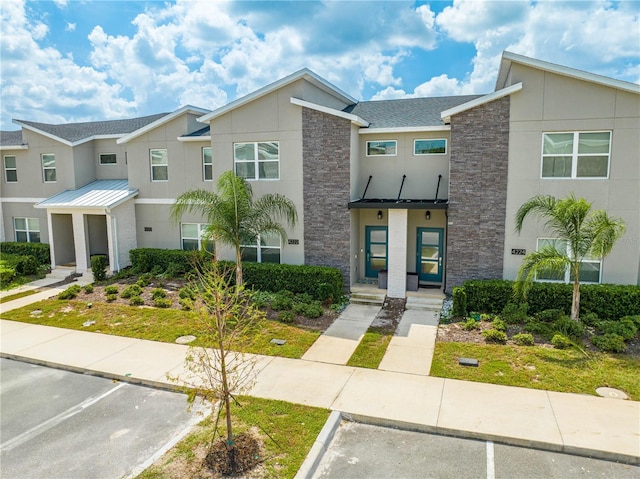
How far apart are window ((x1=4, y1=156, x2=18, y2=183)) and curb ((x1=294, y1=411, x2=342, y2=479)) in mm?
24035

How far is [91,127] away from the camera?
2498cm

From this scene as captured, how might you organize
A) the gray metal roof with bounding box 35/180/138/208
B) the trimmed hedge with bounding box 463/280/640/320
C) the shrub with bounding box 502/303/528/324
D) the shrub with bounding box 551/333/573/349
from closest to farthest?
the shrub with bounding box 551/333/573/349
the trimmed hedge with bounding box 463/280/640/320
the shrub with bounding box 502/303/528/324
the gray metal roof with bounding box 35/180/138/208

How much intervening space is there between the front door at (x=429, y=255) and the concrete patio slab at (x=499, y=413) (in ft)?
26.0

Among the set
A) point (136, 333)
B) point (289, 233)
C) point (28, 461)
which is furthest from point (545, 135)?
point (28, 461)

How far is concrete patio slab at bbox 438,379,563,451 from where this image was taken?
7293mm

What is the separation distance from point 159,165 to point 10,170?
34.5 ft

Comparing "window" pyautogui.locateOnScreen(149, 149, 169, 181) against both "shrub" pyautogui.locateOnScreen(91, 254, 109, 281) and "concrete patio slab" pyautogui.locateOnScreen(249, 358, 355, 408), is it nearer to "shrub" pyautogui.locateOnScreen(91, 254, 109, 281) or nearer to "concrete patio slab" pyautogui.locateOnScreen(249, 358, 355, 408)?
"shrub" pyautogui.locateOnScreen(91, 254, 109, 281)

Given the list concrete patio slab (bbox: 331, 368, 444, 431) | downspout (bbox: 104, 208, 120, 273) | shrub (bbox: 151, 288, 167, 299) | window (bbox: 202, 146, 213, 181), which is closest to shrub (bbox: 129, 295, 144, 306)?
shrub (bbox: 151, 288, 167, 299)

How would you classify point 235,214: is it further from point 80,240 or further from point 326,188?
point 80,240

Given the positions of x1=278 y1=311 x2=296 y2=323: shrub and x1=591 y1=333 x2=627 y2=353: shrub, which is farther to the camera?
x1=278 y1=311 x2=296 y2=323: shrub

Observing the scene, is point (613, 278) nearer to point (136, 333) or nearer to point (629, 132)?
point (629, 132)

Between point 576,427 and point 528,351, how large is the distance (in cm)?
330

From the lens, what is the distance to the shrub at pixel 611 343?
10.4 meters

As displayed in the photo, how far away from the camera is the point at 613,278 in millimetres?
13445
